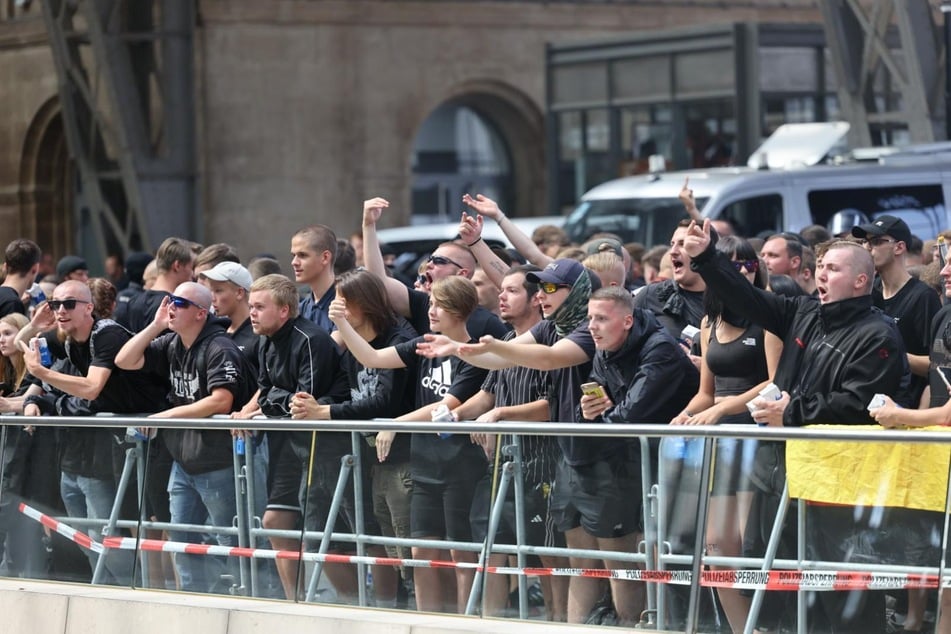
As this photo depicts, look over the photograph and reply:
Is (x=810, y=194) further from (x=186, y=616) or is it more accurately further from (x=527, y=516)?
(x=527, y=516)

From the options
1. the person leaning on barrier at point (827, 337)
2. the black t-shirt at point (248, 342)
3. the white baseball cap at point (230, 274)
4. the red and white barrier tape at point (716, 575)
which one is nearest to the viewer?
the red and white barrier tape at point (716, 575)

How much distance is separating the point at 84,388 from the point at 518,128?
2146cm

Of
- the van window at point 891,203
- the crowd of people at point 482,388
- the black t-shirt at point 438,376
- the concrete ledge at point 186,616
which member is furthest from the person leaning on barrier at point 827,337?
the van window at point 891,203

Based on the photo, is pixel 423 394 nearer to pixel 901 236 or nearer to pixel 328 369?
pixel 328 369

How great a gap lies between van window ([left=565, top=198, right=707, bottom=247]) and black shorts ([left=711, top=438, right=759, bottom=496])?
31.6ft

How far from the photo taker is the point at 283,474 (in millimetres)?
8305

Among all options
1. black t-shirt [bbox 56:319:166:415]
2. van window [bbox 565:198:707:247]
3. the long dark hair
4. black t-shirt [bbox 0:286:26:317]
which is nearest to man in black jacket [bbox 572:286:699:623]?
the long dark hair

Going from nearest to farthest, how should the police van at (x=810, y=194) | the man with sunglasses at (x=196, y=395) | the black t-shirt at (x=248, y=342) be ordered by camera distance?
the man with sunglasses at (x=196, y=395), the black t-shirt at (x=248, y=342), the police van at (x=810, y=194)

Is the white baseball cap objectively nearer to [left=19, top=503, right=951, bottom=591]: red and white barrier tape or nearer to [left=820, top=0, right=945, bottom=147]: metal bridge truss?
[left=19, top=503, right=951, bottom=591]: red and white barrier tape

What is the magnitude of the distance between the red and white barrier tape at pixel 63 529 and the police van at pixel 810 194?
294 inches

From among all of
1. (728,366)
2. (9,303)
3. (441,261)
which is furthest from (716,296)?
(9,303)

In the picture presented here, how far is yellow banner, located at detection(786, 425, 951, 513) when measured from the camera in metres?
6.24

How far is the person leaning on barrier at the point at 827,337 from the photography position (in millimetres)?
7355

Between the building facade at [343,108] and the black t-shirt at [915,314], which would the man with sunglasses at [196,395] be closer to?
the black t-shirt at [915,314]
